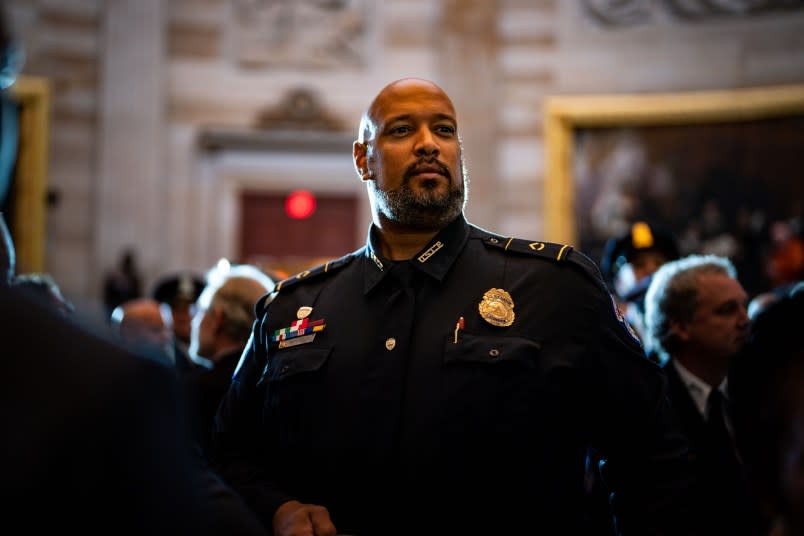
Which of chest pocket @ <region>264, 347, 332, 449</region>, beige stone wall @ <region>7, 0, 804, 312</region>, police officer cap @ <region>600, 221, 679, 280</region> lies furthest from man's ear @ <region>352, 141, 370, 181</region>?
beige stone wall @ <region>7, 0, 804, 312</region>

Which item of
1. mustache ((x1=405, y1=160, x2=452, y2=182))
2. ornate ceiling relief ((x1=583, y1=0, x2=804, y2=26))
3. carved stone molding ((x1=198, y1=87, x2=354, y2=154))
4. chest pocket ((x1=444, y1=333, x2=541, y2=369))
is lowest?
chest pocket ((x1=444, y1=333, x2=541, y2=369))

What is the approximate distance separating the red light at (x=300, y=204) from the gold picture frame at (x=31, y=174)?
9.44 feet

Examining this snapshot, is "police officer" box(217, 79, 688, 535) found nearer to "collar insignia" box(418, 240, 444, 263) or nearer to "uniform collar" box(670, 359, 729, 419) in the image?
"collar insignia" box(418, 240, 444, 263)

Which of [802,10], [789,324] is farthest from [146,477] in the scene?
[802,10]

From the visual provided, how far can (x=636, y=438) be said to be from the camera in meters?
2.40

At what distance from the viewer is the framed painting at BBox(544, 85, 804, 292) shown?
10.4m

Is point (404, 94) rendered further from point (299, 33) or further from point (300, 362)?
point (299, 33)

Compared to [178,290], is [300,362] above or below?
above

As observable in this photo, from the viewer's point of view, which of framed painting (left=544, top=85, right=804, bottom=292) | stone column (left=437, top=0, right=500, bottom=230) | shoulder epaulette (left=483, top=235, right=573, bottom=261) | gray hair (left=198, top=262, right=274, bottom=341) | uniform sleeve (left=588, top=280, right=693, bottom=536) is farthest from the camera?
stone column (left=437, top=0, right=500, bottom=230)

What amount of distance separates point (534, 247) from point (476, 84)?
8.80 meters

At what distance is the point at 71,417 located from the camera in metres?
0.88

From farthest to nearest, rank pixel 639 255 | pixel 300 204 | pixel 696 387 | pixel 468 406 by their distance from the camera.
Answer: pixel 300 204 < pixel 639 255 < pixel 696 387 < pixel 468 406

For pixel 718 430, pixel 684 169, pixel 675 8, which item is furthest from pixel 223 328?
pixel 675 8

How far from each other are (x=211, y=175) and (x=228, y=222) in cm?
61
